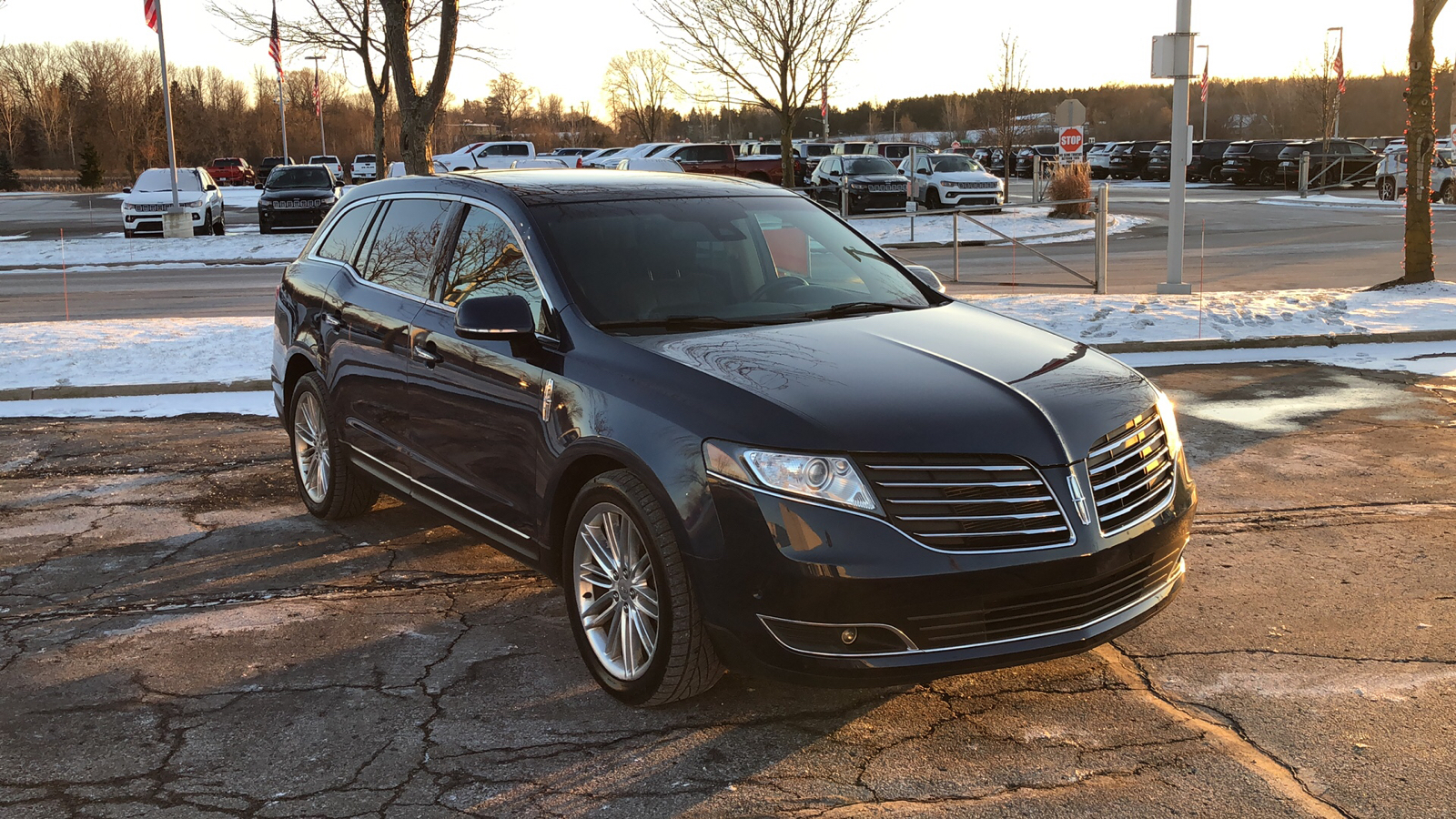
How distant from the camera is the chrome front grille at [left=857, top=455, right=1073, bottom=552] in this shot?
360 centimetres

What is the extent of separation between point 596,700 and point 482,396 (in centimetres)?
125

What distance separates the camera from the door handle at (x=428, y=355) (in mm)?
5107

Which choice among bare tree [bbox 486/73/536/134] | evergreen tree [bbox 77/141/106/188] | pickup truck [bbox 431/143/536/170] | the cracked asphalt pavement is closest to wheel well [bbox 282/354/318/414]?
the cracked asphalt pavement

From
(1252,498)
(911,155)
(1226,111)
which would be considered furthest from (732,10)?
(1226,111)

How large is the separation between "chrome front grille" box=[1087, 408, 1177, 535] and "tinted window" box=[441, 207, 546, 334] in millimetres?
2005

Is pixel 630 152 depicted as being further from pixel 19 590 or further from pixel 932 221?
pixel 19 590

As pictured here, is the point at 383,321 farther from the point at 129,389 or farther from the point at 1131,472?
the point at 129,389

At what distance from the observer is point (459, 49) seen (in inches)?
1096

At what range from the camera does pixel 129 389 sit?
10203 millimetres

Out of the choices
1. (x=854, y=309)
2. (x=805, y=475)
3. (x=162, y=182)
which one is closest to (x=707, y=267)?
(x=854, y=309)

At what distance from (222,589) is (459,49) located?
79.6 ft

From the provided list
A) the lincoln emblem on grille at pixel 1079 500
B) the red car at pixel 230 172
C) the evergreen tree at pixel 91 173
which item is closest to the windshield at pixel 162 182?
Result: the lincoln emblem on grille at pixel 1079 500

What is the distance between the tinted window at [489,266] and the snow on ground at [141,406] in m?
4.80

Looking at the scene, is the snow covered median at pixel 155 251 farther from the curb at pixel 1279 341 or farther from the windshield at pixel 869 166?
the curb at pixel 1279 341
